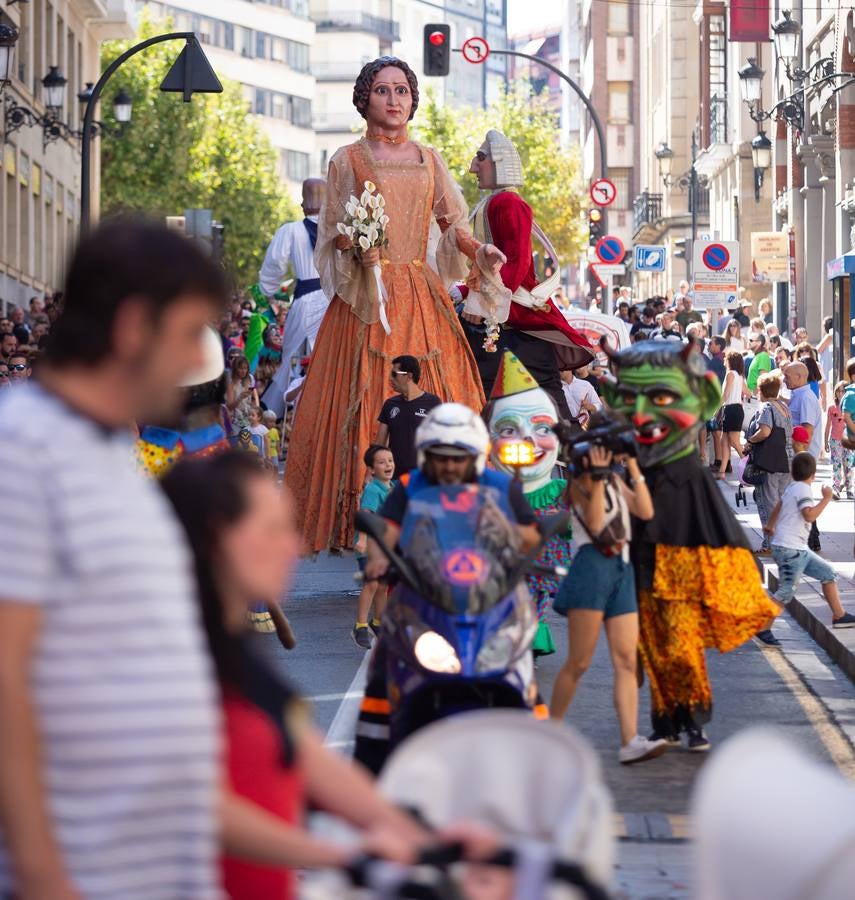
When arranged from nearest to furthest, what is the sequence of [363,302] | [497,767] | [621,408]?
[497,767] → [621,408] → [363,302]

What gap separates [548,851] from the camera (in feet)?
10.2

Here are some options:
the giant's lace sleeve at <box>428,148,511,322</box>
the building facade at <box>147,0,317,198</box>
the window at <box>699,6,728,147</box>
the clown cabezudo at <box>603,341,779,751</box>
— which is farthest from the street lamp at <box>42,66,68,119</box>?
the building facade at <box>147,0,317,198</box>

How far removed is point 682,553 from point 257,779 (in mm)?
5312

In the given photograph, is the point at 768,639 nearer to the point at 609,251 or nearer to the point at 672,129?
the point at 609,251

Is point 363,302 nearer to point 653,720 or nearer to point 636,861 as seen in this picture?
point 653,720

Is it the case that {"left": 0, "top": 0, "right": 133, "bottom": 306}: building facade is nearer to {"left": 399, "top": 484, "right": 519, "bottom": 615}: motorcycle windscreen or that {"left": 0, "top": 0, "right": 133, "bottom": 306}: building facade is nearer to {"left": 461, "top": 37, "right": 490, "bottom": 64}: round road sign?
{"left": 461, "top": 37, "right": 490, "bottom": 64}: round road sign

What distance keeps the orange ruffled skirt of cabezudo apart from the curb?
247 cm

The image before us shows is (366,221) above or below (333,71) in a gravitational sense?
below

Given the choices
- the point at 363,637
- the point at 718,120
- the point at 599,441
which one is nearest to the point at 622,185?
the point at 718,120

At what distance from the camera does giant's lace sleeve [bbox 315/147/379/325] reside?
42.6 ft

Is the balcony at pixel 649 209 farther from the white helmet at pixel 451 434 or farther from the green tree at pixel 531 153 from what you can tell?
the white helmet at pixel 451 434

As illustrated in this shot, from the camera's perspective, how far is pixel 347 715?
9.12 m

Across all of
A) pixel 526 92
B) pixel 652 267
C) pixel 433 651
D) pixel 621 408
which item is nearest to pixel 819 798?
pixel 433 651

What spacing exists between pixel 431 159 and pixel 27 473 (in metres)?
10.4
